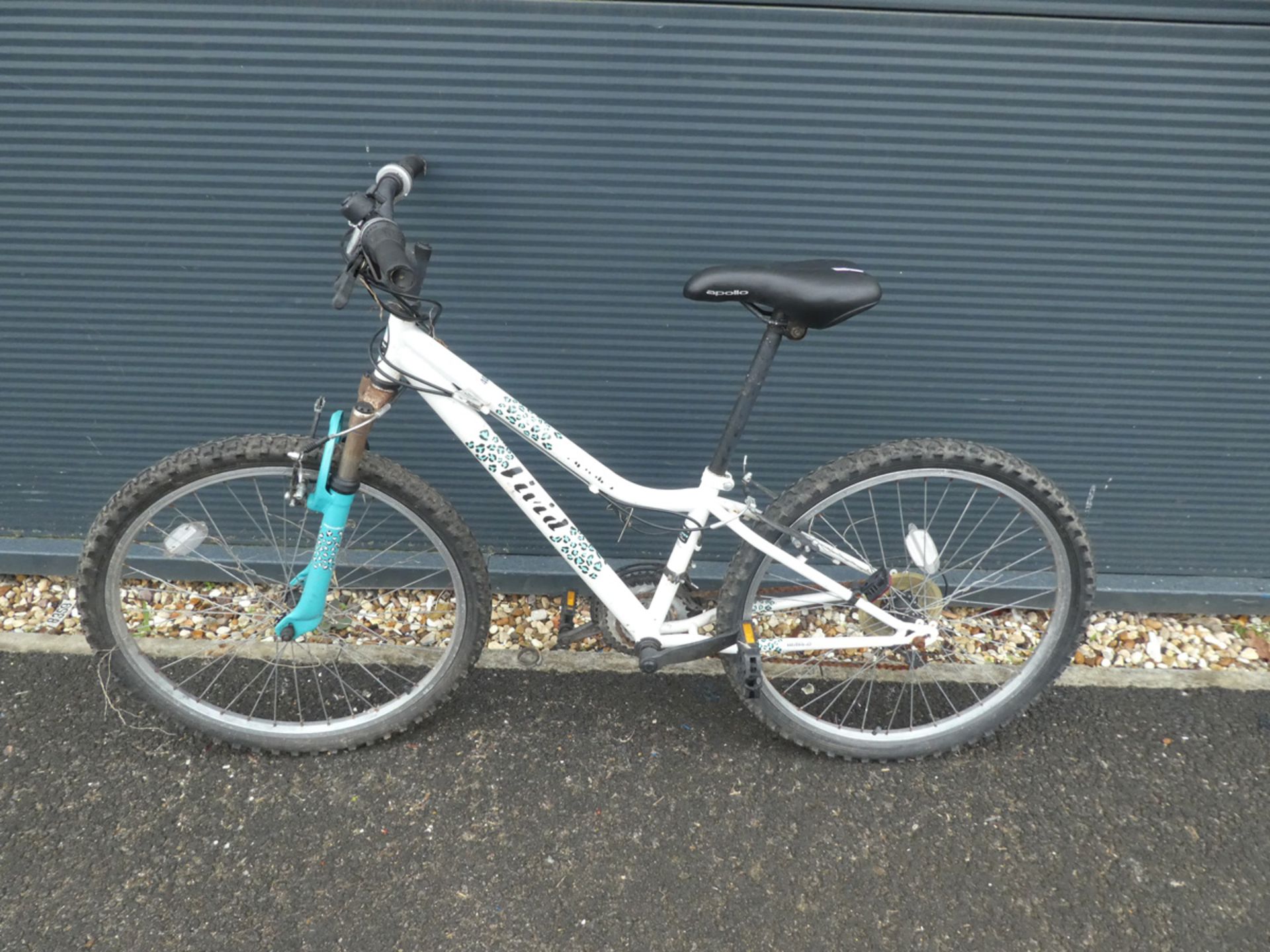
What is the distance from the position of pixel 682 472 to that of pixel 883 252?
0.99 meters

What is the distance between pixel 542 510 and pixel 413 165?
1.00 m

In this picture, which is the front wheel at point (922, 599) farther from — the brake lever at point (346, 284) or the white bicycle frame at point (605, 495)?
the brake lever at point (346, 284)

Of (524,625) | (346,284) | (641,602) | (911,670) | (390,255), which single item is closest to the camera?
(390,255)

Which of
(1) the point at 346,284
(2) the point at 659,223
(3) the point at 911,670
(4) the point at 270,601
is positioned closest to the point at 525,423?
(1) the point at 346,284

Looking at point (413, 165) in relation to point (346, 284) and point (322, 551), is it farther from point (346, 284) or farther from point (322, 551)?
point (322, 551)

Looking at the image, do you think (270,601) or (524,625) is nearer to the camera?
(270,601)

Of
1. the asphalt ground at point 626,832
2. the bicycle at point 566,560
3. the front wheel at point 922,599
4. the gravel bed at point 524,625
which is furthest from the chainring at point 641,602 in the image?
the gravel bed at point 524,625

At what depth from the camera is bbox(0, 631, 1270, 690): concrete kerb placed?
2938mm

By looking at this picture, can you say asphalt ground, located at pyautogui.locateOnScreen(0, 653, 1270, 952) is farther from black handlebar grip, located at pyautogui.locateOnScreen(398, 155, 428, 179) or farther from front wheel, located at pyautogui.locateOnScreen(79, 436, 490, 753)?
black handlebar grip, located at pyautogui.locateOnScreen(398, 155, 428, 179)

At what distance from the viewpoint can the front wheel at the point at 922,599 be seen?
2314 mm

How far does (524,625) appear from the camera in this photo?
3.17 meters

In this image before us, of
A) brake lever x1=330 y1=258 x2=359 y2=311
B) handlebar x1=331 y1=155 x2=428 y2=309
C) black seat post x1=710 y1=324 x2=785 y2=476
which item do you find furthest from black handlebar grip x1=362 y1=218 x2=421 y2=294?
black seat post x1=710 y1=324 x2=785 y2=476

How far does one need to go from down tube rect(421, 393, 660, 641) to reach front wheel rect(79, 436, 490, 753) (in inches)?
7.7

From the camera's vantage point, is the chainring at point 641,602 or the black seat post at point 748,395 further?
the chainring at point 641,602
